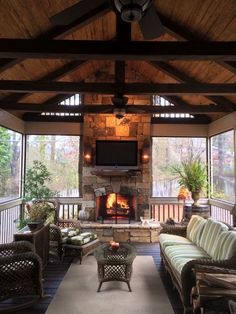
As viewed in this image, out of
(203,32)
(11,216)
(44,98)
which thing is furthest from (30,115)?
(203,32)

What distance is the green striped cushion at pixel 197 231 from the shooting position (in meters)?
4.52

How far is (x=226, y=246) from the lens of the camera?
3.40 metres

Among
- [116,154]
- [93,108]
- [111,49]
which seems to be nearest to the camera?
[111,49]

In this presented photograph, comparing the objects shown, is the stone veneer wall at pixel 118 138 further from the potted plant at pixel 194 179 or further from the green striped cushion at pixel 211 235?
the green striped cushion at pixel 211 235

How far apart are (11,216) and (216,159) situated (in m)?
5.70

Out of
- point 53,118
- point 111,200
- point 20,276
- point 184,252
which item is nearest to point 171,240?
point 184,252

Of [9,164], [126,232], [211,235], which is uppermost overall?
[9,164]

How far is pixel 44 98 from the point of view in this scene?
7.40 metres

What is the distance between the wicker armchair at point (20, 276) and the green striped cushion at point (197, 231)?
2.56m

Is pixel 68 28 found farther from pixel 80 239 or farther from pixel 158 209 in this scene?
pixel 158 209

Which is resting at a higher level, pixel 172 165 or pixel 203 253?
pixel 172 165

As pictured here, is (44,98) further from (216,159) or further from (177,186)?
(216,159)

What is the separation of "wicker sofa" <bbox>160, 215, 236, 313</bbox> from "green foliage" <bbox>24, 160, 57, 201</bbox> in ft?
11.5

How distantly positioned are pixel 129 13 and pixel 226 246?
2886mm
